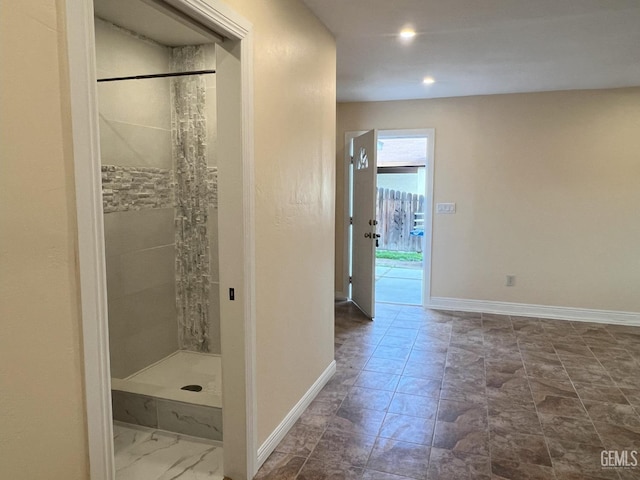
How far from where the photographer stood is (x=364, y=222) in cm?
507

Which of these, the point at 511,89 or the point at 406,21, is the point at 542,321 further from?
the point at 406,21

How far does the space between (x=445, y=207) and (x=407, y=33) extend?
2.57 m

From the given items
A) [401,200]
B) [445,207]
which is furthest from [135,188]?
[401,200]

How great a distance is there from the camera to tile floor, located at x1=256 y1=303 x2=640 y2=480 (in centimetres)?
234

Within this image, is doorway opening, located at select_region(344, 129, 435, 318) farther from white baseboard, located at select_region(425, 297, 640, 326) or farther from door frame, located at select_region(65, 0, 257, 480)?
door frame, located at select_region(65, 0, 257, 480)

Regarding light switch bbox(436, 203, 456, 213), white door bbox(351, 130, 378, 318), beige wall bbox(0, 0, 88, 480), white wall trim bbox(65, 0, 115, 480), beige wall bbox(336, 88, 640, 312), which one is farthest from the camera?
light switch bbox(436, 203, 456, 213)

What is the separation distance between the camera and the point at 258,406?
228cm

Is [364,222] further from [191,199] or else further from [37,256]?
[37,256]

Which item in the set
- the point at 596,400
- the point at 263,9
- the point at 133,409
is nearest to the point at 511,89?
the point at 596,400

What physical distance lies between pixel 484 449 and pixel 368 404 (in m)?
0.77

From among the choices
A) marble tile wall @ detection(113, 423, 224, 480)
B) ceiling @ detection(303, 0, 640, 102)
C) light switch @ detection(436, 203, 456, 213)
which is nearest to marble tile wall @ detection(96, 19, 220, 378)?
marble tile wall @ detection(113, 423, 224, 480)

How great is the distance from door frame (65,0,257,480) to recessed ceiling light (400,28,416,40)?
139 centimetres

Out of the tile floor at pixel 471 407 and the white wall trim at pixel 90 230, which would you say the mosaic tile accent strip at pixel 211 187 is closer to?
the tile floor at pixel 471 407

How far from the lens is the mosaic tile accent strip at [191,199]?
341cm
